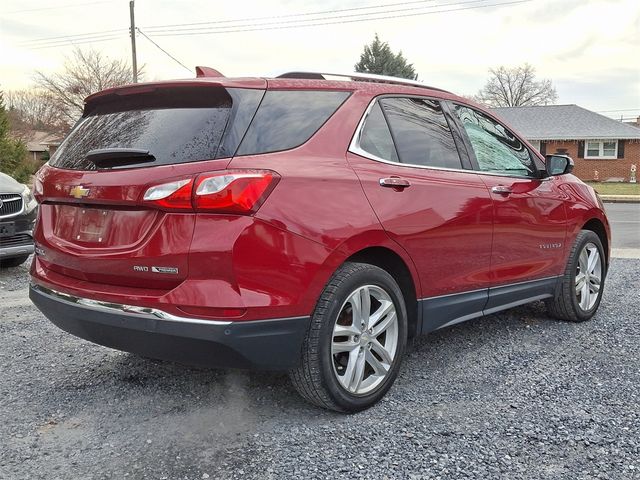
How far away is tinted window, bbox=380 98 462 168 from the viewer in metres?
3.54

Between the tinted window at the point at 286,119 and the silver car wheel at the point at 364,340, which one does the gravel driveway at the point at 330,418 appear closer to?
the silver car wheel at the point at 364,340

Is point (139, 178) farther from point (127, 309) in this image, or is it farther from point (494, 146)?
point (494, 146)

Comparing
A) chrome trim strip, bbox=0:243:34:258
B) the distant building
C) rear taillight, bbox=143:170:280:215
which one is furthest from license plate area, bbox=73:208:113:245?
the distant building

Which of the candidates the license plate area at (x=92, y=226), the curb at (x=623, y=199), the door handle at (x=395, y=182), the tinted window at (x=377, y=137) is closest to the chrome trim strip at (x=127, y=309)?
the license plate area at (x=92, y=226)

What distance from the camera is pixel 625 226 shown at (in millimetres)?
13625

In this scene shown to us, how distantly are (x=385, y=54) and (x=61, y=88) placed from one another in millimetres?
22587

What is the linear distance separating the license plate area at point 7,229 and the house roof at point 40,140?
123 ft

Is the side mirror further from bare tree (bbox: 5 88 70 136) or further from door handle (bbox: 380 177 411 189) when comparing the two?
bare tree (bbox: 5 88 70 136)

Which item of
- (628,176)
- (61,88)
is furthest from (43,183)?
(61,88)

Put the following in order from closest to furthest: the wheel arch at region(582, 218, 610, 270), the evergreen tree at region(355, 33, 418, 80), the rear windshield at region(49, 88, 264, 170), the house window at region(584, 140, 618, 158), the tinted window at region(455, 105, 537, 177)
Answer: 1. the rear windshield at region(49, 88, 264, 170)
2. the tinted window at region(455, 105, 537, 177)
3. the wheel arch at region(582, 218, 610, 270)
4. the house window at region(584, 140, 618, 158)
5. the evergreen tree at region(355, 33, 418, 80)

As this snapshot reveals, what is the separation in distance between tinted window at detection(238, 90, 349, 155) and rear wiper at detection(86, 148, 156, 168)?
475mm

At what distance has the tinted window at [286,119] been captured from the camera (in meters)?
2.87

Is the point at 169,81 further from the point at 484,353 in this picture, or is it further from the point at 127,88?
the point at 484,353

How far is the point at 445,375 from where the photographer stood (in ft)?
12.4
